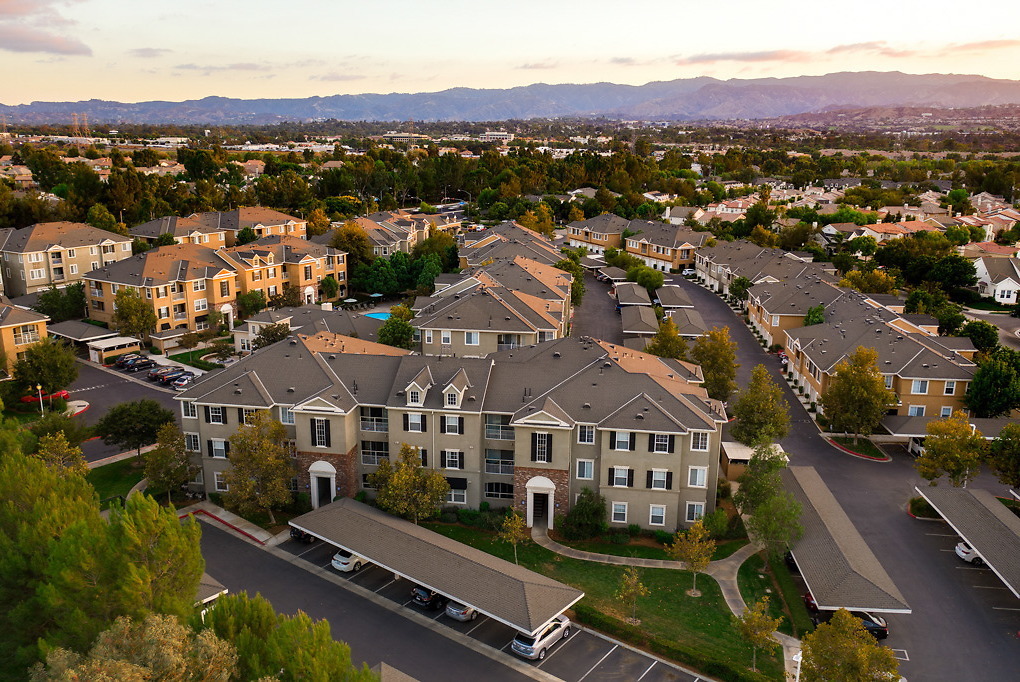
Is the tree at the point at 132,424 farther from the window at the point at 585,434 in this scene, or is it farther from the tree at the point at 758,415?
the tree at the point at 758,415

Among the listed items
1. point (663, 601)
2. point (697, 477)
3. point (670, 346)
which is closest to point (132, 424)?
point (663, 601)

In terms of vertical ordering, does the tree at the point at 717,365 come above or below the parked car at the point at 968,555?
above

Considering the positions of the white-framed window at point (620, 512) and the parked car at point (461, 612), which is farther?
the white-framed window at point (620, 512)

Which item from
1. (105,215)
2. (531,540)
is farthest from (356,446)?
(105,215)

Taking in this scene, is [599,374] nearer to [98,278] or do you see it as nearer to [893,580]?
[893,580]

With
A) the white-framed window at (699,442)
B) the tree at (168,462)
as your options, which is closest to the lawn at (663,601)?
the white-framed window at (699,442)
